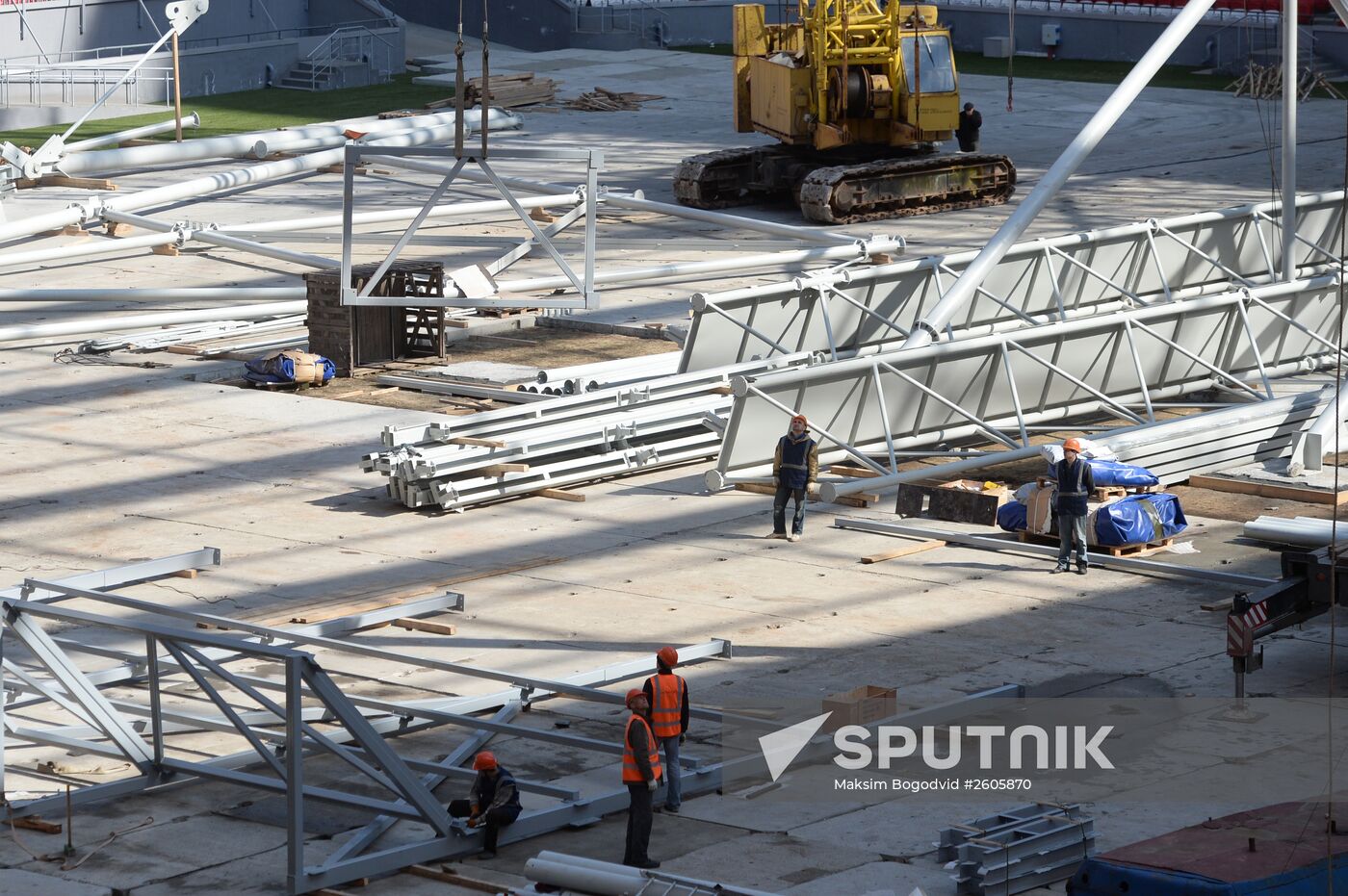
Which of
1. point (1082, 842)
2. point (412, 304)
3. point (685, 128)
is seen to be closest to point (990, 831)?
point (1082, 842)

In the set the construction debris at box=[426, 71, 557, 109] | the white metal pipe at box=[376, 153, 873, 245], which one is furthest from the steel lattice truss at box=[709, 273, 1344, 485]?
the construction debris at box=[426, 71, 557, 109]

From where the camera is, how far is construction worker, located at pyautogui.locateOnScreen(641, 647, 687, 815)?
1359 centimetres

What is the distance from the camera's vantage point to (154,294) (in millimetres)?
30109

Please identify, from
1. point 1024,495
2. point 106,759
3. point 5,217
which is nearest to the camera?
point 106,759

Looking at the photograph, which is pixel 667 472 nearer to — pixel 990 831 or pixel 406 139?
pixel 990 831

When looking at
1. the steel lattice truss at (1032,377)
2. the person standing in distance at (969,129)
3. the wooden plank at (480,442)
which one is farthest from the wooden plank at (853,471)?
the person standing in distance at (969,129)

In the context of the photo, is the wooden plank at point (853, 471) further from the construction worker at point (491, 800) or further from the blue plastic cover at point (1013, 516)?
the construction worker at point (491, 800)

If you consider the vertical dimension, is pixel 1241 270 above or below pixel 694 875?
above

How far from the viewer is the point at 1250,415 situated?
922 inches

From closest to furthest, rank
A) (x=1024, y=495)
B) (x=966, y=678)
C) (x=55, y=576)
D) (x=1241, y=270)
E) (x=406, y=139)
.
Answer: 1. (x=966, y=678)
2. (x=55, y=576)
3. (x=1024, y=495)
4. (x=1241, y=270)
5. (x=406, y=139)

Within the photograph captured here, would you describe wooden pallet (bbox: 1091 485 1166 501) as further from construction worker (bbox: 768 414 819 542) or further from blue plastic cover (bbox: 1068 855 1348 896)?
blue plastic cover (bbox: 1068 855 1348 896)

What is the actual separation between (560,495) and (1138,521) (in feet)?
20.1

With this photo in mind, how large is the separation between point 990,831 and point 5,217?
30.7 meters

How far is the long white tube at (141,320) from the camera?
28672 millimetres
